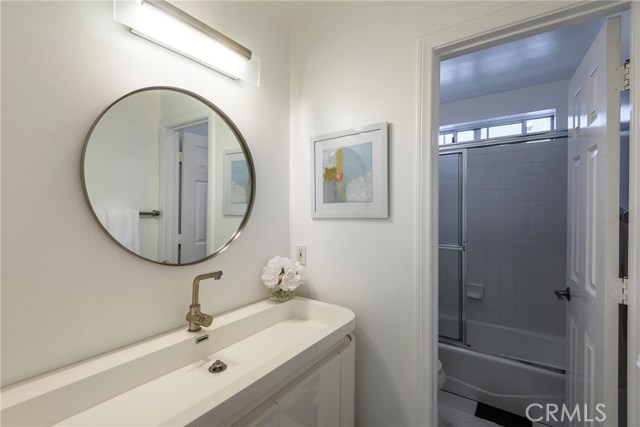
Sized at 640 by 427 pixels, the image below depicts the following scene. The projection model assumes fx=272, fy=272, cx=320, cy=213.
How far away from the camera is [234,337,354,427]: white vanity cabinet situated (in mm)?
847

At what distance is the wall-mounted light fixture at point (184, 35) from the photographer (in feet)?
3.04

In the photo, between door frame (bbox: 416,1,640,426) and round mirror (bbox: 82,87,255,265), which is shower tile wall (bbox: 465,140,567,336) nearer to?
door frame (bbox: 416,1,640,426)

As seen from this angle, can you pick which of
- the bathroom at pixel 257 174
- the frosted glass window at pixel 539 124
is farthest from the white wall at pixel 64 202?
the frosted glass window at pixel 539 124

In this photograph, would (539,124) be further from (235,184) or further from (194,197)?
(194,197)

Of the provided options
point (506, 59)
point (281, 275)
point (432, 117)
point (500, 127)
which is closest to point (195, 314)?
point (281, 275)

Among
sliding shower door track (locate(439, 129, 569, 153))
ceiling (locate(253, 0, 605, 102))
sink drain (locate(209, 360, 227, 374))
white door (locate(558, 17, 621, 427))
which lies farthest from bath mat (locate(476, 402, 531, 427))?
ceiling (locate(253, 0, 605, 102))

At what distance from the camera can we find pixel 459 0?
1112mm

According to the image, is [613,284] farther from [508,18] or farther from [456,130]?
[456,130]

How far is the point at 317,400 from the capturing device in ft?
3.39

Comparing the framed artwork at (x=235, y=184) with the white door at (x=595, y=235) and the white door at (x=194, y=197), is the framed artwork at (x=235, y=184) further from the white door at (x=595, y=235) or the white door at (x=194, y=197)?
the white door at (x=595, y=235)

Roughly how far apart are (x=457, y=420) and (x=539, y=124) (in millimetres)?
2726

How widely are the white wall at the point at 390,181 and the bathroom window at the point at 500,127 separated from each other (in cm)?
187

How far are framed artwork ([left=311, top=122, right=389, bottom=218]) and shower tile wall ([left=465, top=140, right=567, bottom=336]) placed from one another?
1915 mm

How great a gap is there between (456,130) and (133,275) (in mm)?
3216
